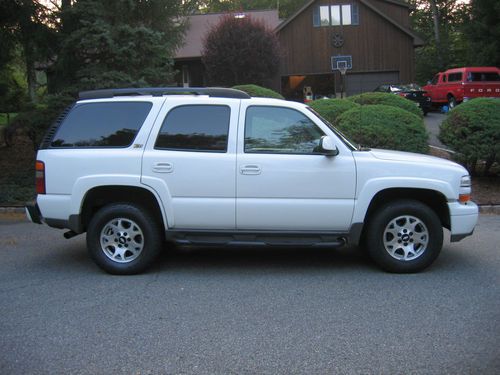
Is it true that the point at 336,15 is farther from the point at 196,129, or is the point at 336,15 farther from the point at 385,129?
the point at 196,129

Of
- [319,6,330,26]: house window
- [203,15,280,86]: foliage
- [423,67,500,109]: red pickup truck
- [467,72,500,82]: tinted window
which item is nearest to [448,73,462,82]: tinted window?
[423,67,500,109]: red pickup truck

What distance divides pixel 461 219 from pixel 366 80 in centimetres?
3047

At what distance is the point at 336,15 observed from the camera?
114ft

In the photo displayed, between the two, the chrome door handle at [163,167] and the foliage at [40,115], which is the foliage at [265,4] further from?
the chrome door handle at [163,167]

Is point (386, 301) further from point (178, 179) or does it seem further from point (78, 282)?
point (78, 282)

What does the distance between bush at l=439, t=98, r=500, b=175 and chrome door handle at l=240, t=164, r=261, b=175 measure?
6251mm

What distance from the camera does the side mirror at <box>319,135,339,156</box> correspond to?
5758 mm

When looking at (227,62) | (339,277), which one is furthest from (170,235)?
(227,62)

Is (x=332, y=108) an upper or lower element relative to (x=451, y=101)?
lower

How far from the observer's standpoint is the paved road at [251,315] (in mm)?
3969

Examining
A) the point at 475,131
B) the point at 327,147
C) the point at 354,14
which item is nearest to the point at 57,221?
the point at 327,147

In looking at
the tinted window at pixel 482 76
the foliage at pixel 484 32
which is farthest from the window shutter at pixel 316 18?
the tinted window at pixel 482 76

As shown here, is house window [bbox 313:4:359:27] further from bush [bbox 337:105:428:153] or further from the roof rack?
the roof rack

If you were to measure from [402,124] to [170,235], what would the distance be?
634cm
